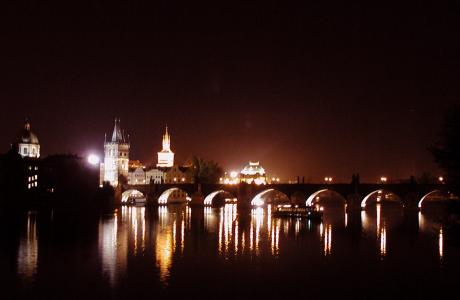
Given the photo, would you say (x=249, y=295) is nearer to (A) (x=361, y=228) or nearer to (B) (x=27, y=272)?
(B) (x=27, y=272)

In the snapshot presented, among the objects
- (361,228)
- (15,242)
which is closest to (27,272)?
(15,242)

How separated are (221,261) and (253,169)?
124837mm

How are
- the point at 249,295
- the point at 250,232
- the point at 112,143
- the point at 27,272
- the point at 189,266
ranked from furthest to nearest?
1. the point at 112,143
2. the point at 250,232
3. the point at 189,266
4. the point at 27,272
5. the point at 249,295

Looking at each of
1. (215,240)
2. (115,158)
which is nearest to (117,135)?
(115,158)

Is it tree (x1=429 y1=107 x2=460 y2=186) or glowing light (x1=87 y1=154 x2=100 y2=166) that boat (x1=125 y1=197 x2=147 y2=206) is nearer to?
glowing light (x1=87 y1=154 x2=100 y2=166)

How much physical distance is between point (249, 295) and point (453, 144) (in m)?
12.0

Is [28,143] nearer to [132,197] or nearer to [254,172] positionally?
[132,197]

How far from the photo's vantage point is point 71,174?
103 m

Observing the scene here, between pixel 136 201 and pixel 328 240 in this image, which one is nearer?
pixel 328 240

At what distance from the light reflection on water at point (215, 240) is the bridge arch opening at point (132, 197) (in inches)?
1488

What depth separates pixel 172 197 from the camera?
12712 centimetres

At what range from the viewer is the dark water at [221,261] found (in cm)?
3300

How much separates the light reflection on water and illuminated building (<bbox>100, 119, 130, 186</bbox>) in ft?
204

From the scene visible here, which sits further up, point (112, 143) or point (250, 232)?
point (112, 143)
